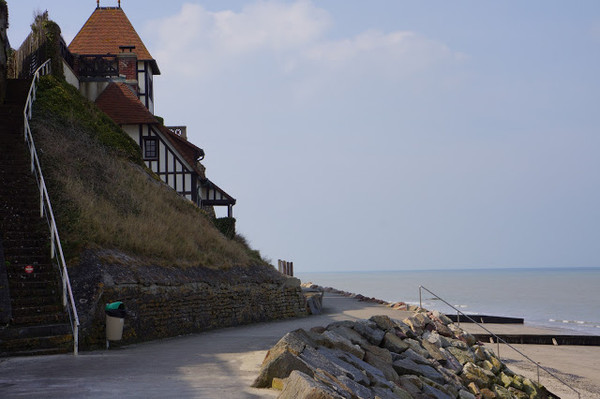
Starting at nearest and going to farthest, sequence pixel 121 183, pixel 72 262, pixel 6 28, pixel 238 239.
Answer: pixel 72 262
pixel 121 183
pixel 6 28
pixel 238 239

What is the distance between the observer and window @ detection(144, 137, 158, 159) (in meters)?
31.5

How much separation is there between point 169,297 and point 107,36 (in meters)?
28.0

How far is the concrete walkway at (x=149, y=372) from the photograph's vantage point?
857cm

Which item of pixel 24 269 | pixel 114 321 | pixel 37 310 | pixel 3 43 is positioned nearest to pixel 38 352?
pixel 37 310

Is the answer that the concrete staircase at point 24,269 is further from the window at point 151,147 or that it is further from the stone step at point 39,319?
the window at point 151,147

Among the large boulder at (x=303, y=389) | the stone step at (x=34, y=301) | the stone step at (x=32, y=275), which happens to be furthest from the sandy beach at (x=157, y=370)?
the stone step at (x=32, y=275)

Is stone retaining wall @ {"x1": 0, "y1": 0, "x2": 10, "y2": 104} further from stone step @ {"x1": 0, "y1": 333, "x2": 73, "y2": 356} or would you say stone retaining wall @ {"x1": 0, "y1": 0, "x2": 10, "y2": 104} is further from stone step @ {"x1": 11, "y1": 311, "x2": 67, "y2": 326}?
stone step @ {"x1": 0, "y1": 333, "x2": 73, "y2": 356}

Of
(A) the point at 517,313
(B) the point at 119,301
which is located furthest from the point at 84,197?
(A) the point at 517,313

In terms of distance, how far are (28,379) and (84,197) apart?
9.11 meters

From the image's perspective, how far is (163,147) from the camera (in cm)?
3173

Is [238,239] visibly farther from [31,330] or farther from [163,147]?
[31,330]

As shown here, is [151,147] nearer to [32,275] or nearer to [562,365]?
[32,275]

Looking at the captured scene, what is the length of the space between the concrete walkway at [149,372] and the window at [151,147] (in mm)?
17783

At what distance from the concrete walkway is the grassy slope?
11.5ft
